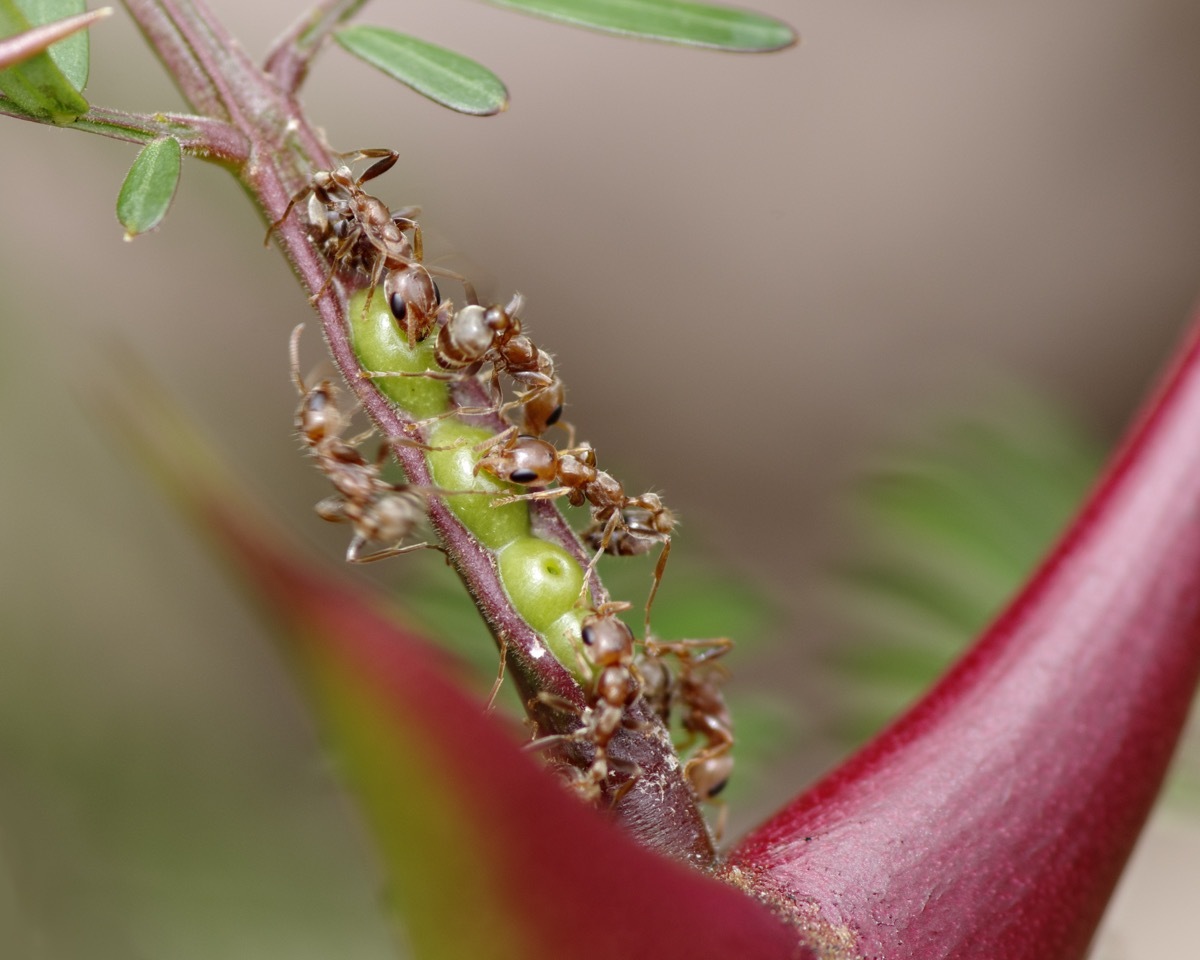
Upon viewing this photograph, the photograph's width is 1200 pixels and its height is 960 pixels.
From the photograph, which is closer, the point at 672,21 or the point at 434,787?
the point at 434,787

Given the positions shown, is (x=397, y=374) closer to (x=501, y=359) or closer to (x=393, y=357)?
(x=393, y=357)

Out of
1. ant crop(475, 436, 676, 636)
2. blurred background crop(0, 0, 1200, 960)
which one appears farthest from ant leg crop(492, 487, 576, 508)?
blurred background crop(0, 0, 1200, 960)

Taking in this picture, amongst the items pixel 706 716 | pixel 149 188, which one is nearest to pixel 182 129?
pixel 149 188

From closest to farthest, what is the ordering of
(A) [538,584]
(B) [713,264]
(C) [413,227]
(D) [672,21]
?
(A) [538,584]
(C) [413,227]
(D) [672,21]
(B) [713,264]

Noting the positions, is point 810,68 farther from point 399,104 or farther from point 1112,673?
point 1112,673

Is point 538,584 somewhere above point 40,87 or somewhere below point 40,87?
below

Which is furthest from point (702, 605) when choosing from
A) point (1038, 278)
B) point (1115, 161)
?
point (1115, 161)
